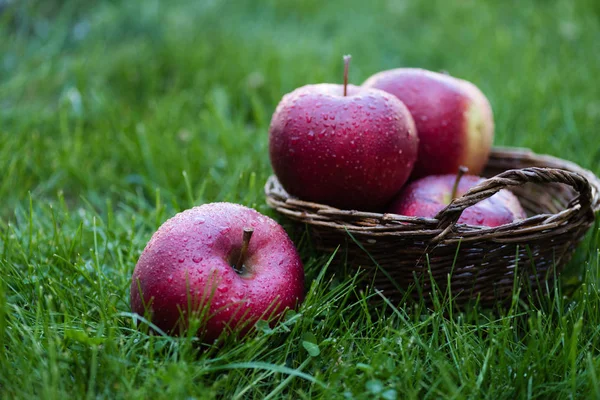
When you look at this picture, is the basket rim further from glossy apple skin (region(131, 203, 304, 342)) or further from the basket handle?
glossy apple skin (region(131, 203, 304, 342))

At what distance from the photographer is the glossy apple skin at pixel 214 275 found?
1.43m

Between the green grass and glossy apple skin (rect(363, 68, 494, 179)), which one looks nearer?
the green grass

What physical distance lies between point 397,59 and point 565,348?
120 inches

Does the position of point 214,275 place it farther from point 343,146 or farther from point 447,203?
point 447,203

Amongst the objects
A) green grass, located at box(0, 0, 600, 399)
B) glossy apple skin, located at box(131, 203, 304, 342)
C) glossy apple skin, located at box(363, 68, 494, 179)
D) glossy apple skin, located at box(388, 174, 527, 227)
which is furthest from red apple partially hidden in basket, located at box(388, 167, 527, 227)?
glossy apple skin, located at box(131, 203, 304, 342)

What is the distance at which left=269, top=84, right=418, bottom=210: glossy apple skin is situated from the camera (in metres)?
1.77

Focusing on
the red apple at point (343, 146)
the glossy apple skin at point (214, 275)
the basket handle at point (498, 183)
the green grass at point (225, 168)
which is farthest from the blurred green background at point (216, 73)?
the basket handle at point (498, 183)

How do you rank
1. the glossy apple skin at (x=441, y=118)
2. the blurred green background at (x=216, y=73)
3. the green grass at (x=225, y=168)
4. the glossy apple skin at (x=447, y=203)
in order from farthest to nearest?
the blurred green background at (x=216, y=73) < the glossy apple skin at (x=441, y=118) < the glossy apple skin at (x=447, y=203) < the green grass at (x=225, y=168)

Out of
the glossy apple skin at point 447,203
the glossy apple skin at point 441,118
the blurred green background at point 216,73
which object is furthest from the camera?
the blurred green background at point 216,73

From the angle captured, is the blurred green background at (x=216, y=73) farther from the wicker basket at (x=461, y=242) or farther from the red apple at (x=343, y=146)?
the wicker basket at (x=461, y=242)

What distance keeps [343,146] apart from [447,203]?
0.39 metres

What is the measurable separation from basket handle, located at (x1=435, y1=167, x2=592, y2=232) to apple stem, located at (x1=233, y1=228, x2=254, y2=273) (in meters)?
0.50

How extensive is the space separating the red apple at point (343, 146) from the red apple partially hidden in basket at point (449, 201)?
0.06 m

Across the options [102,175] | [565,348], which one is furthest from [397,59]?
[565,348]
